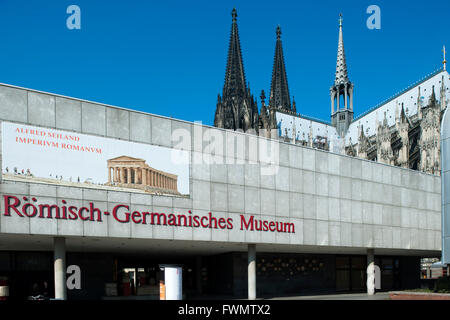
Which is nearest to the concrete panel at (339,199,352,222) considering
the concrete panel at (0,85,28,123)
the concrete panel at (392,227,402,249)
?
the concrete panel at (392,227,402,249)

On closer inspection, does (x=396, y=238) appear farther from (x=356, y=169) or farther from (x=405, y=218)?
(x=356, y=169)

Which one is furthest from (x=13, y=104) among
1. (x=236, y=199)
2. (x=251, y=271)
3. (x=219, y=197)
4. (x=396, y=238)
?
(x=396, y=238)

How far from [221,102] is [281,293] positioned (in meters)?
77.3

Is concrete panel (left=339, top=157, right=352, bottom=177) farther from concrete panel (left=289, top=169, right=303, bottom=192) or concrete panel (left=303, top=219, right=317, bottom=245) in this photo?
concrete panel (left=303, top=219, right=317, bottom=245)

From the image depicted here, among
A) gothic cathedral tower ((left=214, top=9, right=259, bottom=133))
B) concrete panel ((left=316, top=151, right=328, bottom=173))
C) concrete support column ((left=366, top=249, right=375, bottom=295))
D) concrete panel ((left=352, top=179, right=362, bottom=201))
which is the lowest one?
concrete support column ((left=366, top=249, right=375, bottom=295))

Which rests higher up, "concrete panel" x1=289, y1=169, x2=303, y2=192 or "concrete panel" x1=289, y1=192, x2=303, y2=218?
"concrete panel" x1=289, y1=169, x2=303, y2=192

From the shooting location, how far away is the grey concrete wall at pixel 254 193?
23766mm

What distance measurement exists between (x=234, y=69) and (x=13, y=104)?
97.6 metres

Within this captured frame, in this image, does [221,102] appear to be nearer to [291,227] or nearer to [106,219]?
[291,227]

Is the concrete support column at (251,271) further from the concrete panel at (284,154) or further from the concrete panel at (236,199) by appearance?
the concrete panel at (284,154)

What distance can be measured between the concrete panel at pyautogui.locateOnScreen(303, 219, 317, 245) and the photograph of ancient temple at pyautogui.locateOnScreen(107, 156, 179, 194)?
993 centimetres

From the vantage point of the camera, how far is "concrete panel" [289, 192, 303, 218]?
32.5m

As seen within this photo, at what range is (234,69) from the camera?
387ft
